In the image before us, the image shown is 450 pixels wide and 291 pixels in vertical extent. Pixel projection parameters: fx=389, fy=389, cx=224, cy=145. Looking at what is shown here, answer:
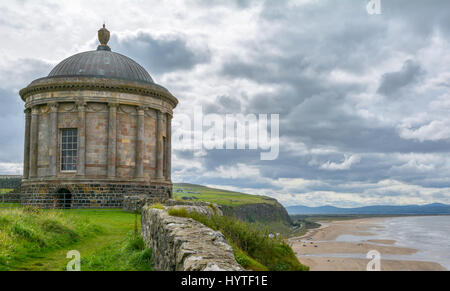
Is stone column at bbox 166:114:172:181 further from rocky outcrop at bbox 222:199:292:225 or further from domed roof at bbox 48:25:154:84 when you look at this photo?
rocky outcrop at bbox 222:199:292:225

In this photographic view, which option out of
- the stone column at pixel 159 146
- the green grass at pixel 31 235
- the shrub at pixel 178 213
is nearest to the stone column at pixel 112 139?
the stone column at pixel 159 146

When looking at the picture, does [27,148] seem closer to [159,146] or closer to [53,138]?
[53,138]

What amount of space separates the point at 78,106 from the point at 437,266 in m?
34.1

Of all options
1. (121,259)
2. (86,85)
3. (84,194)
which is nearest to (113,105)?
(86,85)

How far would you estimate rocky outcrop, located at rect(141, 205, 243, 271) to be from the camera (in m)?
5.59

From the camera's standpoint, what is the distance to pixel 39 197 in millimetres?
30781

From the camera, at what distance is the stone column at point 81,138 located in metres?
30.8

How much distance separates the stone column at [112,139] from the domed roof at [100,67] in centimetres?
283

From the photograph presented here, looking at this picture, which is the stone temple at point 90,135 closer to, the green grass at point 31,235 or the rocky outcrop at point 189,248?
the green grass at point 31,235

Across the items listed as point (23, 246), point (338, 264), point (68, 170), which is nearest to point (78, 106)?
point (68, 170)

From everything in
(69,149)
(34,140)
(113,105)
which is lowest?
(69,149)

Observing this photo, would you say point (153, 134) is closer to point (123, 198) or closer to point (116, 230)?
point (123, 198)

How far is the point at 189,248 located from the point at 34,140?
30.2m

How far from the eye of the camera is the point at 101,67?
3300cm
